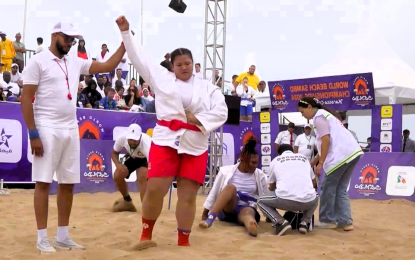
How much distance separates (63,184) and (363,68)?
12899 millimetres

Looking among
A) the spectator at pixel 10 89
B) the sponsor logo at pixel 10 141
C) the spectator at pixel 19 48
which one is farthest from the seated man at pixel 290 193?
the spectator at pixel 19 48

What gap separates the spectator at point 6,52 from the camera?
1541cm

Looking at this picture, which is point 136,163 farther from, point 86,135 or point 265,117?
point 265,117

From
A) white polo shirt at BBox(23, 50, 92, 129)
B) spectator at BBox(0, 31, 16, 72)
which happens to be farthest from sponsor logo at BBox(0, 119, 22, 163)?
white polo shirt at BBox(23, 50, 92, 129)

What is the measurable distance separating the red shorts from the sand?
2.06 feet

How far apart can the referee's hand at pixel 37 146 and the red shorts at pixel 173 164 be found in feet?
2.91

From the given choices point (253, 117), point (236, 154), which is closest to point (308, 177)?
point (236, 154)

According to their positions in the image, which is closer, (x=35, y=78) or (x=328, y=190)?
A: (x=35, y=78)

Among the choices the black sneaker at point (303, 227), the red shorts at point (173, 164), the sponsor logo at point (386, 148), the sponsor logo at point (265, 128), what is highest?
the sponsor logo at point (265, 128)

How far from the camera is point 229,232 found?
6336 mm

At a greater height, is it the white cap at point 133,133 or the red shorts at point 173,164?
the white cap at point 133,133

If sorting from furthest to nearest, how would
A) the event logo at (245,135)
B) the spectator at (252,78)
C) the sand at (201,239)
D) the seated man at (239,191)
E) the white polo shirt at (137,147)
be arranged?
the spectator at (252,78), the event logo at (245,135), the white polo shirt at (137,147), the seated man at (239,191), the sand at (201,239)

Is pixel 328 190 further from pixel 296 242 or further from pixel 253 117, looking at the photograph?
pixel 253 117

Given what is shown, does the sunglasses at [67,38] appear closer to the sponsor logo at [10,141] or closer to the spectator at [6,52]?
the sponsor logo at [10,141]
